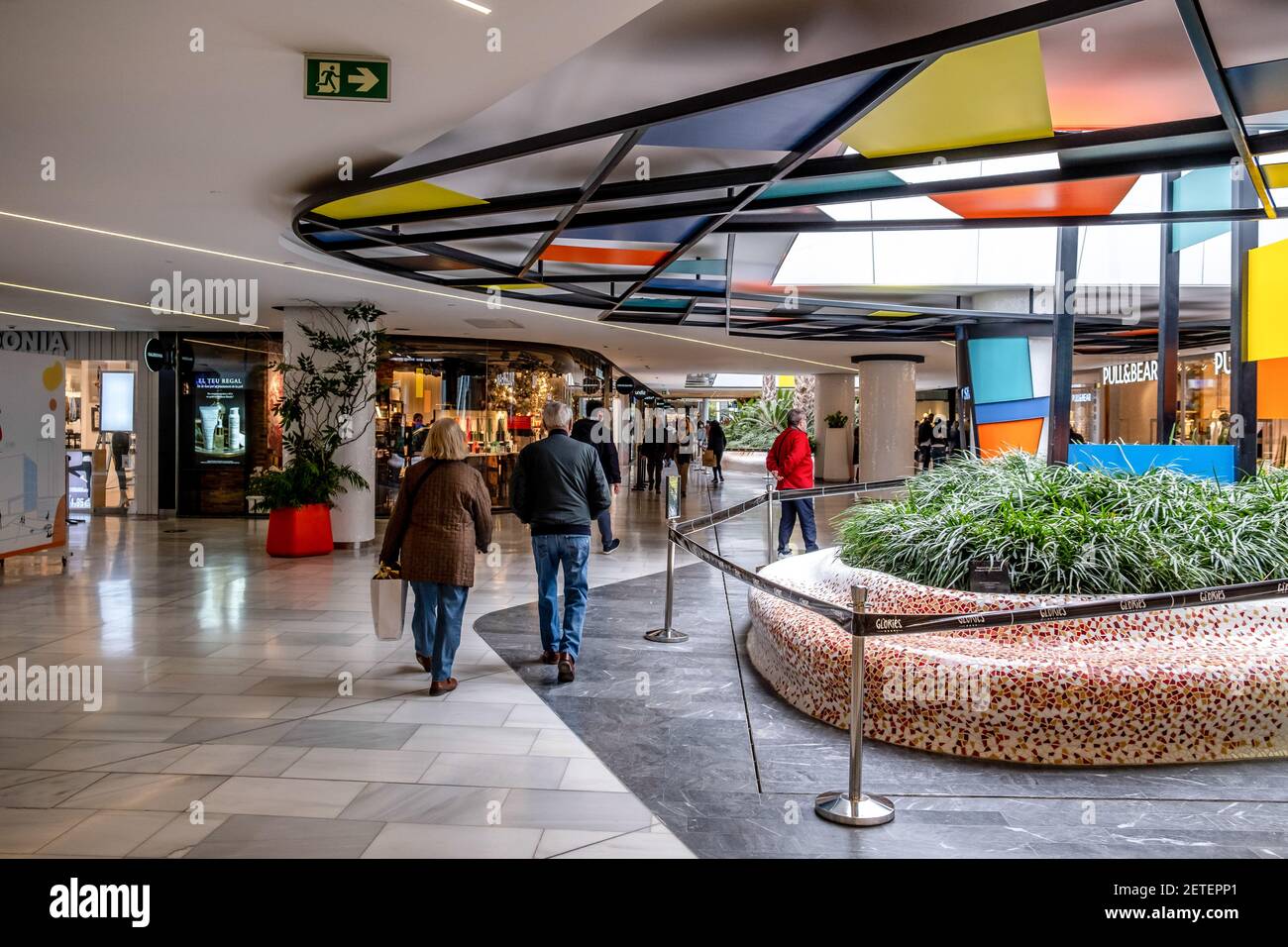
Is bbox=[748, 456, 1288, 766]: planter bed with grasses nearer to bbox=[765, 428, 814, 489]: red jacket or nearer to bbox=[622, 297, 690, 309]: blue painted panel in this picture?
bbox=[765, 428, 814, 489]: red jacket

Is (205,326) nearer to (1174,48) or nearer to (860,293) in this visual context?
(860,293)

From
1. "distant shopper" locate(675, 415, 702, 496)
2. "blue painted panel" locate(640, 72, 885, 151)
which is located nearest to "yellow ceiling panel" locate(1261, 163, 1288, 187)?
"blue painted panel" locate(640, 72, 885, 151)

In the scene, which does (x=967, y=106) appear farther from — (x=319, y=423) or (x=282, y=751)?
(x=319, y=423)

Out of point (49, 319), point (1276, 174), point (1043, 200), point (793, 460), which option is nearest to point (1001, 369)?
point (793, 460)

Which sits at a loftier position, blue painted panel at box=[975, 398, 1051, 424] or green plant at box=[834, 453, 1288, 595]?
blue painted panel at box=[975, 398, 1051, 424]

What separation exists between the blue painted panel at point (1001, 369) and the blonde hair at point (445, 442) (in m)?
11.5

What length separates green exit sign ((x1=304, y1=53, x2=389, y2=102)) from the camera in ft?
14.8

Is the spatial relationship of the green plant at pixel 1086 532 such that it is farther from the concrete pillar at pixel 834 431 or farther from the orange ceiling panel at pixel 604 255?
the concrete pillar at pixel 834 431

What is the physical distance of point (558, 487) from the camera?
6.19 metres

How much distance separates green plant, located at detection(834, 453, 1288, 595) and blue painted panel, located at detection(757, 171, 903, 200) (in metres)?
2.47

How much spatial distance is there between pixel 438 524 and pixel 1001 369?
1189 cm

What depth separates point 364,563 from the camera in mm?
11648

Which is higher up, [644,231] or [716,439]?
[644,231]

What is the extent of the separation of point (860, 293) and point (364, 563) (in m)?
9.06
